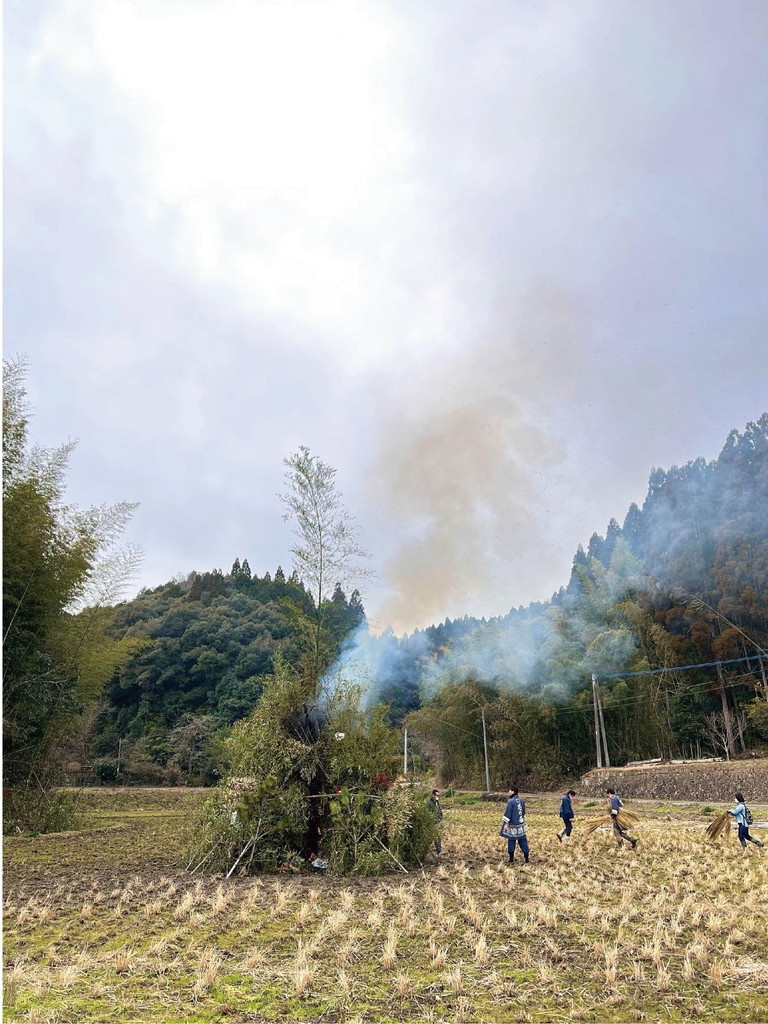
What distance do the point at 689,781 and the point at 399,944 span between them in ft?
79.8

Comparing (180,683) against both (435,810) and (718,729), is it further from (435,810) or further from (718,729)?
(435,810)

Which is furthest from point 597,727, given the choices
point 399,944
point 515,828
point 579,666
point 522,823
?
point 399,944

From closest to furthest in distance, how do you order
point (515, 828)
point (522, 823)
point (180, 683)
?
1. point (515, 828)
2. point (522, 823)
3. point (180, 683)

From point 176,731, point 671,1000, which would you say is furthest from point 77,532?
point 176,731

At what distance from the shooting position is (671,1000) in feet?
16.6

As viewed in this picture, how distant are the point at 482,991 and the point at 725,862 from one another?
8513mm

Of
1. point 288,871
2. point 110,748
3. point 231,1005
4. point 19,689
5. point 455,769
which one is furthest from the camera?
point 110,748

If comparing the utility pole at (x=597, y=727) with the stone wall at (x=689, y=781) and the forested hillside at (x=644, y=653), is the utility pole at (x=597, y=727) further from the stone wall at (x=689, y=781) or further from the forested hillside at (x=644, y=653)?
the stone wall at (x=689, y=781)

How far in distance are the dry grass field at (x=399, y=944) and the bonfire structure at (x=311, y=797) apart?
52 centimetres

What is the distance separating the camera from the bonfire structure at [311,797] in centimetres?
1127

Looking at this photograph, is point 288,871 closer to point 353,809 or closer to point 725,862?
point 353,809

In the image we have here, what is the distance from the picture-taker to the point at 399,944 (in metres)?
6.58

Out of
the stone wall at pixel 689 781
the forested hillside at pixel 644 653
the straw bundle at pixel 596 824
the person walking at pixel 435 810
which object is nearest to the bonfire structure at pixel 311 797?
the person walking at pixel 435 810

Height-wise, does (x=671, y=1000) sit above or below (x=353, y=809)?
below
